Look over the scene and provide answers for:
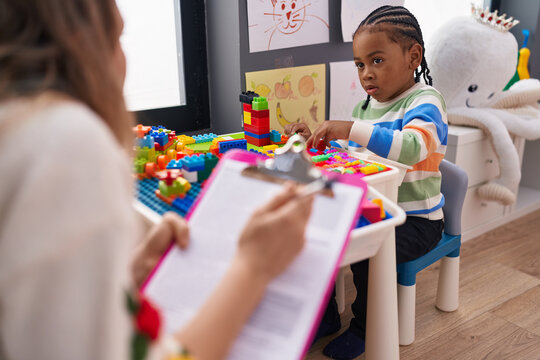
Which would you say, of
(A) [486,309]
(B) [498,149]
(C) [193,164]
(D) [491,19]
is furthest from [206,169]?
(D) [491,19]

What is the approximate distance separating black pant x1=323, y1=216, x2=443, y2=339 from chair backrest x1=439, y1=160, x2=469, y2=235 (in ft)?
0.28

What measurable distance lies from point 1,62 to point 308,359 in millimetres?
1047

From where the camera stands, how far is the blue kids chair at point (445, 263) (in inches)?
45.5

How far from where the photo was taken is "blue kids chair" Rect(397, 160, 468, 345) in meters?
1.16

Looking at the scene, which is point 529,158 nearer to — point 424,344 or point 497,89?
point 497,89

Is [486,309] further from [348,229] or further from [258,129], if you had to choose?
[348,229]

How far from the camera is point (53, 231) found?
0.30m

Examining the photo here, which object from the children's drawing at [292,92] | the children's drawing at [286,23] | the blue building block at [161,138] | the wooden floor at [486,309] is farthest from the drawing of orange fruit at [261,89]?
the wooden floor at [486,309]

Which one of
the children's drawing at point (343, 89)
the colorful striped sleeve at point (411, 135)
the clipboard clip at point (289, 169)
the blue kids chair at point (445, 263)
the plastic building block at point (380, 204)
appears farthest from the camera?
the children's drawing at point (343, 89)

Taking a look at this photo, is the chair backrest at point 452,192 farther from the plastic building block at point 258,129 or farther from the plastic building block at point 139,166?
the plastic building block at point 139,166

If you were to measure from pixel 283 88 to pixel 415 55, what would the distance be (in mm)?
413

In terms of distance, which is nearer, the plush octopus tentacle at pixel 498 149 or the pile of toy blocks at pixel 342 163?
the pile of toy blocks at pixel 342 163

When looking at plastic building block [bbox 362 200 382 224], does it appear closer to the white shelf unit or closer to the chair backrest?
the chair backrest

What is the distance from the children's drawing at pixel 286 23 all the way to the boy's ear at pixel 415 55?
0.38 m
